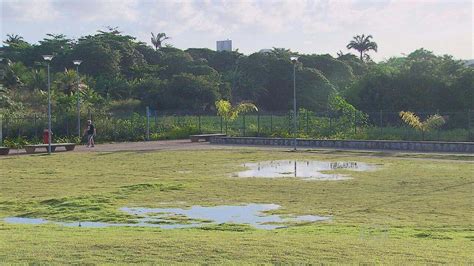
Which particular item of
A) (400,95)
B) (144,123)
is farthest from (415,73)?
(144,123)

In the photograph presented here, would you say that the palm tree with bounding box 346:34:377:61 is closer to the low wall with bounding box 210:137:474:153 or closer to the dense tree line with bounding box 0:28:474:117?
the dense tree line with bounding box 0:28:474:117

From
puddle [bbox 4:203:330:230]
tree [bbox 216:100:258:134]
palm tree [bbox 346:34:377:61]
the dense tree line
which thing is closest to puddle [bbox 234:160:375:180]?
puddle [bbox 4:203:330:230]

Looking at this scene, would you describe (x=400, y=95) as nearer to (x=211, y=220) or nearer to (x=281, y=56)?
(x=281, y=56)

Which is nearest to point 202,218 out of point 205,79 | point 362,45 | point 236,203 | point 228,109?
point 236,203

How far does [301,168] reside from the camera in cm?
2356

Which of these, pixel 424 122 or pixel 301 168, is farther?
pixel 424 122

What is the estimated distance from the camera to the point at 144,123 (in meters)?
45.6

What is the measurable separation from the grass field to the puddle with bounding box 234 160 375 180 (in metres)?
0.70

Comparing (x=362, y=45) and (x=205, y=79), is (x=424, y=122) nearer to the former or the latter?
(x=205, y=79)

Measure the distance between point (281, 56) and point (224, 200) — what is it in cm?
6433

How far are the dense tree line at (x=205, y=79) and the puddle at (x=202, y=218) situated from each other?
33.6 m

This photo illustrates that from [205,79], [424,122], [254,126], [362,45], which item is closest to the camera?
[424,122]

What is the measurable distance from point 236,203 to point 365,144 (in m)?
19.5

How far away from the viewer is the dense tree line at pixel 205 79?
161 feet
